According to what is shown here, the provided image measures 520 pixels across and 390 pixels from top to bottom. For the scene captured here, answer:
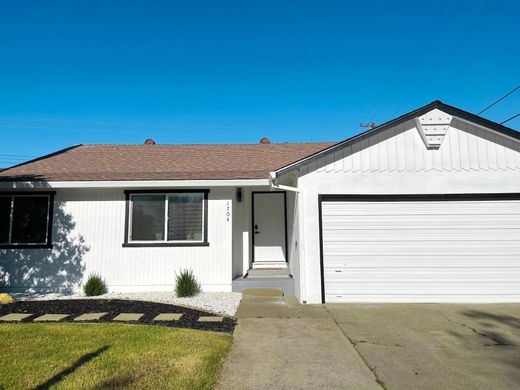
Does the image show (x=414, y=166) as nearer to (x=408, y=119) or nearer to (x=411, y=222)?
(x=408, y=119)

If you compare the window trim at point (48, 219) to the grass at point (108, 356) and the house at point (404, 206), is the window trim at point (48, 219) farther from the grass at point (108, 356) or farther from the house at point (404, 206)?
the grass at point (108, 356)

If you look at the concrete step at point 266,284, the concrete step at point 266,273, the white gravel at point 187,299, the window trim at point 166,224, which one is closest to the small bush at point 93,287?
the white gravel at point 187,299

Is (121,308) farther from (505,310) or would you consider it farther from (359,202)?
(505,310)

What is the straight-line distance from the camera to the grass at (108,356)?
12.2 feet

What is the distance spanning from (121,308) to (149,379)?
407 cm

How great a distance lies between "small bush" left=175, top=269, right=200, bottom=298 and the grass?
2.58m

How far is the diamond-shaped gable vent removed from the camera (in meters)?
7.88

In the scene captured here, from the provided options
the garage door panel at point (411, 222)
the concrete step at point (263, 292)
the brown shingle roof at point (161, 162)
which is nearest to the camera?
the garage door panel at point (411, 222)

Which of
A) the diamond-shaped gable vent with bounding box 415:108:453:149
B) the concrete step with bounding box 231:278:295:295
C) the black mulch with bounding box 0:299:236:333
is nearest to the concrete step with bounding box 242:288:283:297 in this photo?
the concrete step with bounding box 231:278:295:295

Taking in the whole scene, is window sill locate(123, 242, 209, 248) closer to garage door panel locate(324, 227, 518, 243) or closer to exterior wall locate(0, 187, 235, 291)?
exterior wall locate(0, 187, 235, 291)

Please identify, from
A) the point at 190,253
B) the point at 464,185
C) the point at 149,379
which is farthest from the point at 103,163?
the point at 464,185

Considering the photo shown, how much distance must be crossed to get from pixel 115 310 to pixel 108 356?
118 inches

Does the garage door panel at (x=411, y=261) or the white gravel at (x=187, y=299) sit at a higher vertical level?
the garage door panel at (x=411, y=261)

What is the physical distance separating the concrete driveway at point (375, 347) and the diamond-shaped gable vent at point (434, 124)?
146 inches
